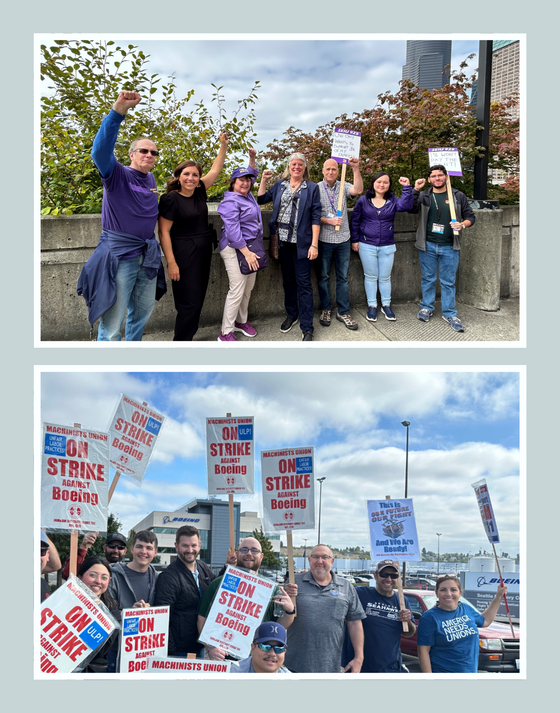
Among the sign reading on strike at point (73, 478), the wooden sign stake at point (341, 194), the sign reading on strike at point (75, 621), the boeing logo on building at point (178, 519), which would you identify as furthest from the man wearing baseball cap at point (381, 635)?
the wooden sign stake at point (341, 194)

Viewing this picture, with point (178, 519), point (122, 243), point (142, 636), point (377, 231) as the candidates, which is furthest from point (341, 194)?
point (142, 636)

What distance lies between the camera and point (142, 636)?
14.0ft

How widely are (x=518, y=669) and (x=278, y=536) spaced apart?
90.3 inches

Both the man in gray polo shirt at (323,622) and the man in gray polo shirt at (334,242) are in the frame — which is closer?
the man in gray polo shirt at (323,622)

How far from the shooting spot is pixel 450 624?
4465 millimetres

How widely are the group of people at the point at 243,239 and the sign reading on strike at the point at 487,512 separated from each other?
2220 millimetres

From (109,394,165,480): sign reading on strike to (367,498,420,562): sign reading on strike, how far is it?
188cm

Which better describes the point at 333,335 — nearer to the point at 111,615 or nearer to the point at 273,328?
the point at 273,328

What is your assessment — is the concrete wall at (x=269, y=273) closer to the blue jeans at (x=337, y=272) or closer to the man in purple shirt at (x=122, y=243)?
the blue jeans at (x=337, y=272)

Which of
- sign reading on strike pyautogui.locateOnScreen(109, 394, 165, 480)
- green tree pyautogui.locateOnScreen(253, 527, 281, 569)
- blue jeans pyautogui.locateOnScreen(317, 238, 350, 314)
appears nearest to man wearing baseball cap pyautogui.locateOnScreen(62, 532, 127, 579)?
sign reading on strike pyautogui.locateOnScreen(109, 394, 165, 480)

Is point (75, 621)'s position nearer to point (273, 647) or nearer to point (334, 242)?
point (273, 647)

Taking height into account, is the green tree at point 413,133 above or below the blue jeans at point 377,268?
above

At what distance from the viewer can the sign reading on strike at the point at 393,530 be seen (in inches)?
176

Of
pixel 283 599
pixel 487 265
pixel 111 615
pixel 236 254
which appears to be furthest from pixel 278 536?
pixel 487 265
